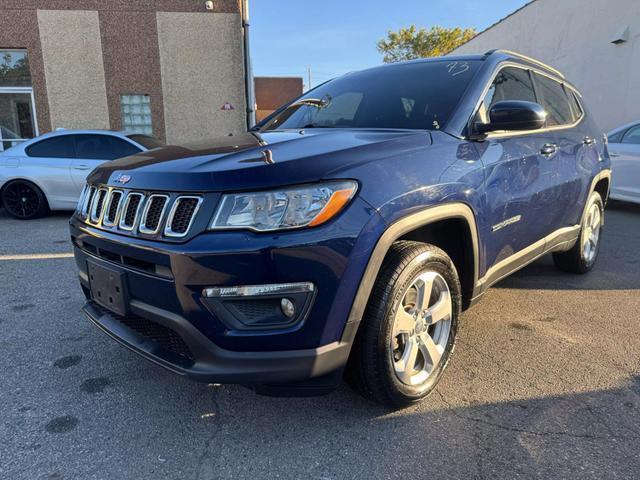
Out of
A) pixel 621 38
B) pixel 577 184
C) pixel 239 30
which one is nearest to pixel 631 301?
pixel 577 184

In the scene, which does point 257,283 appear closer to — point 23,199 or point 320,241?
point 320,241

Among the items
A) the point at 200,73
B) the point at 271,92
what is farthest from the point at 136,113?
the point at 271,92

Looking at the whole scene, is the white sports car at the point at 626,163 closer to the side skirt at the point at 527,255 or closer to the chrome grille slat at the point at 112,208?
the side skirt at the point at 527,255

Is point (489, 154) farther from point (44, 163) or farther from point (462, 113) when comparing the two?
point (44, 163)

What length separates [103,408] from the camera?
234 centimetres

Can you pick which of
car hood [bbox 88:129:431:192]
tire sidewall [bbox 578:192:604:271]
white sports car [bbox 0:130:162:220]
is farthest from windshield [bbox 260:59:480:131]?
white sports car [bbox 0:130:162:220]

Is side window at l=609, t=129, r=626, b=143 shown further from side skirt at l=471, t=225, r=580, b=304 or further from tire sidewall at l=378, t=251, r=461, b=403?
tire sidewall at l=378, t=251, r=461, b=403

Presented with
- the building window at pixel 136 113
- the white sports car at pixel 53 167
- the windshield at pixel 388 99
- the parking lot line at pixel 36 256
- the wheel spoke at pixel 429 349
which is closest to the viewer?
the wheel spoke at pixel 429 349

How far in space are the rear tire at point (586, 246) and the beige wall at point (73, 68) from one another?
1230cm

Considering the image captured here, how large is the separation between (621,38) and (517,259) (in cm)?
1123

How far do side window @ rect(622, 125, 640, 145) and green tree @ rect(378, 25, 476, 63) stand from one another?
30.9 m

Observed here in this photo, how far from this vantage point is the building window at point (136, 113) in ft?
42.8

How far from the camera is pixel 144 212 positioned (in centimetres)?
195

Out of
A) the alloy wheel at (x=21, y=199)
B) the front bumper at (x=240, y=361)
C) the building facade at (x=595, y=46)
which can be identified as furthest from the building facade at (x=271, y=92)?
the front bumper at (x=240, y=361)
